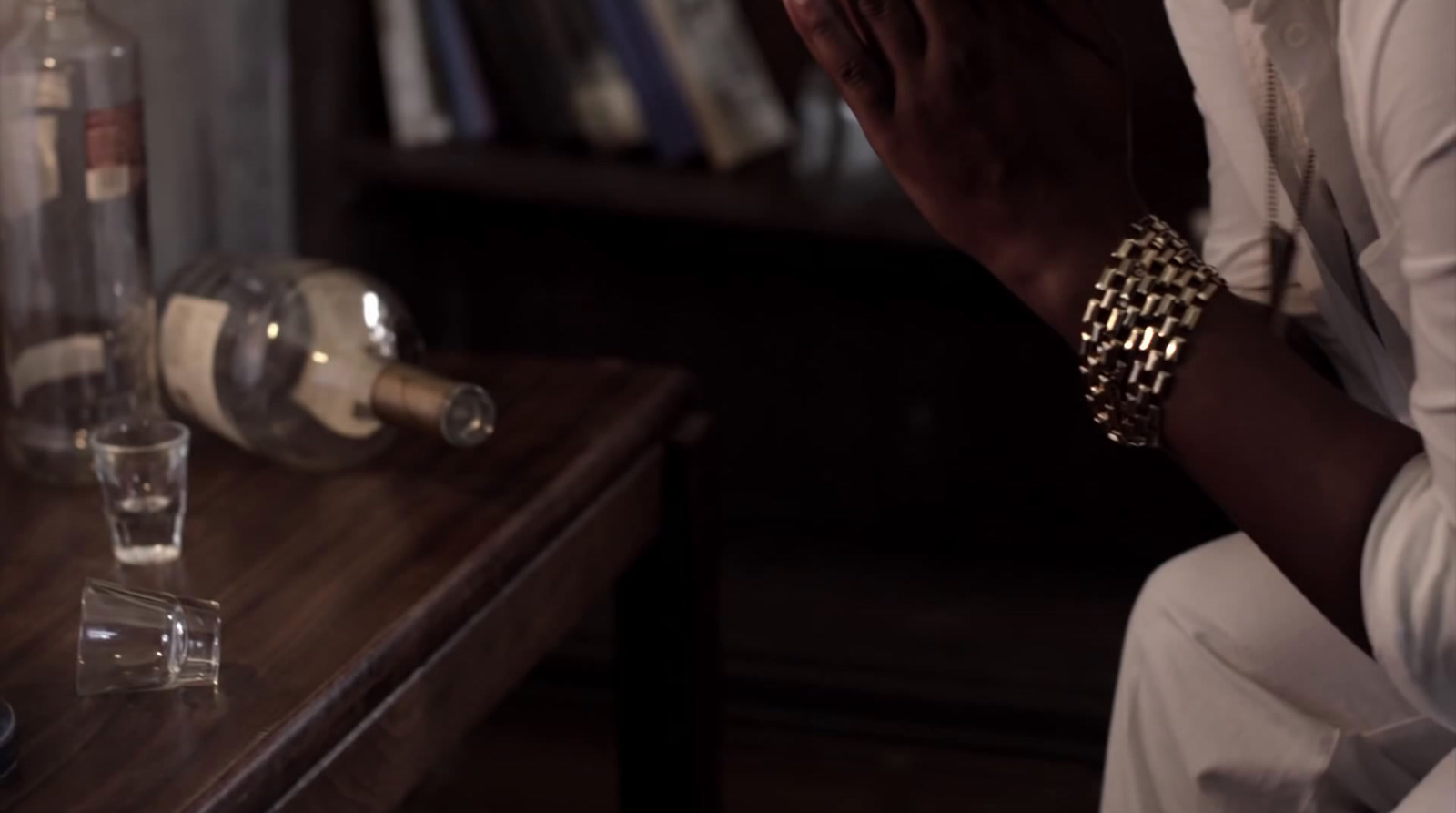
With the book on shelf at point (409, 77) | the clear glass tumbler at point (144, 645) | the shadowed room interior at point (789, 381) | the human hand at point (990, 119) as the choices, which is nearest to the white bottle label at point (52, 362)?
the clear glass tumbler at point (144, 645)

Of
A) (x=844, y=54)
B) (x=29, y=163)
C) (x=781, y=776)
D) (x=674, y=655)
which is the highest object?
(x=844, y=54)

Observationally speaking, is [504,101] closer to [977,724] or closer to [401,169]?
[401,169]

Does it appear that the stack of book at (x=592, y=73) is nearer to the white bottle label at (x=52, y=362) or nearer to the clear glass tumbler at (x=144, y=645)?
the white bottle label at (x=52, y=362)

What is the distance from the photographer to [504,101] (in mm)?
1819

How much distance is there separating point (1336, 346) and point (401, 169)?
1.08 meters

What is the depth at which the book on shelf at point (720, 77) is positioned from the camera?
1.75 m

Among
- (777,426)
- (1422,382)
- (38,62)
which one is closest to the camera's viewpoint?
(1422,382)

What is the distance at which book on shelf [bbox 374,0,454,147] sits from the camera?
176 centimetres

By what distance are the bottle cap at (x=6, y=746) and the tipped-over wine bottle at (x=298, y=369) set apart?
31 centimetres

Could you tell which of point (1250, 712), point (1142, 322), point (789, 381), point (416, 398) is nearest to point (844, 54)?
point (1142, 322)

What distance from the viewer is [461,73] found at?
1.78 meters

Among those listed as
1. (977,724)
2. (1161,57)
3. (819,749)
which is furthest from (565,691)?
(1161,57)

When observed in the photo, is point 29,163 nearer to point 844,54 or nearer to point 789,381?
point 844,54

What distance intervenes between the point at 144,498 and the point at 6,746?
0.70ft
